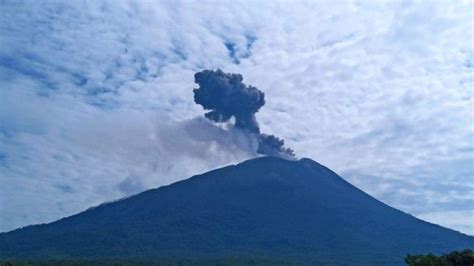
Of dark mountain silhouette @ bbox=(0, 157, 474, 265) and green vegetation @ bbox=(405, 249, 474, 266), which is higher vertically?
dark mountain silhouette @ bbox=(0, 157, 474, 265)

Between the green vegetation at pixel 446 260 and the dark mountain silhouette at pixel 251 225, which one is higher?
the dark mountain silhouette at pixel 251 225

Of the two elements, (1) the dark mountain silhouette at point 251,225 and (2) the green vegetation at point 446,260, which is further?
(1) the dark mountain silhouette at point 251,225

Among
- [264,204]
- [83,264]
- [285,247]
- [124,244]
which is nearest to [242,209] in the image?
[264,204]

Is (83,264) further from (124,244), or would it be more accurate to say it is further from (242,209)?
(242,209)

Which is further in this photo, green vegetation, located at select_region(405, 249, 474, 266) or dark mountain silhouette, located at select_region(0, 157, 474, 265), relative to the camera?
dark mountain silhouette, located at select_region(0, 157, 474, 265)

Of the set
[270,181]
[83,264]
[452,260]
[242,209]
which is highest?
[270,181]
